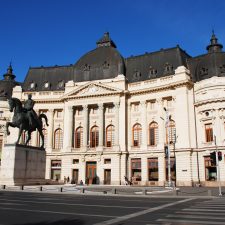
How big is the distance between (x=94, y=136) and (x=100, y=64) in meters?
14.8

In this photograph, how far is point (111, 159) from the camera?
190ft

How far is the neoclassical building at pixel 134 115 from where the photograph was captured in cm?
5209

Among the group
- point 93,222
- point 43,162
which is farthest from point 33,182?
point 93,222

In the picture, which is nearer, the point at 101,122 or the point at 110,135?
the point at 101,122

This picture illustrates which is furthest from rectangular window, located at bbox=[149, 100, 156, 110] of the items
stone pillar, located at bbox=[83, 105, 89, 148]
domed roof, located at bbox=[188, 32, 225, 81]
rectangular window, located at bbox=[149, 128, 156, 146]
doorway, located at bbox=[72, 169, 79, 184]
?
doorway, located at bbox=[72, 169, 79, 184]

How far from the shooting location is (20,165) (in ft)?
110

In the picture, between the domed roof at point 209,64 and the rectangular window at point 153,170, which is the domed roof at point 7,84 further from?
the domed roof at point 209,64

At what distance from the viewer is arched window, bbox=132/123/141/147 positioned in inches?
2330

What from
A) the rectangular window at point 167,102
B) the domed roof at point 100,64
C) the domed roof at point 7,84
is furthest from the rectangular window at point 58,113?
the rectangular window at point 167,102

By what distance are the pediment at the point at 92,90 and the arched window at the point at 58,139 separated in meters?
7.88

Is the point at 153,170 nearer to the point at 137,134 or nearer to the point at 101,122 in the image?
the point at 137,134

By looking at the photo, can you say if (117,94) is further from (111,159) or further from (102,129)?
(111,159)

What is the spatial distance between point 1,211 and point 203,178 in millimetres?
42451

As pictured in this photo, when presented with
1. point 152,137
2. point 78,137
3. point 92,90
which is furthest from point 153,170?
point 92,90
